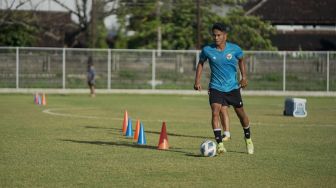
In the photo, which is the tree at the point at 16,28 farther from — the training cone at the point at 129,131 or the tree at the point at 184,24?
the training cone at the point at 129,131

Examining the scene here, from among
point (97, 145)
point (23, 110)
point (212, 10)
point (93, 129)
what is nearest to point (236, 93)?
point (97, 145)

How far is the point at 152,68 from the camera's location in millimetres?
47000

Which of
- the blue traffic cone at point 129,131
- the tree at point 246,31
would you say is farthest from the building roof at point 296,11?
the blue traffic cone at point 129,131

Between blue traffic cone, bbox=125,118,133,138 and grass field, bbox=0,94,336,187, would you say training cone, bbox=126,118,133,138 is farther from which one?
grass field, bbox=0,94,336,187

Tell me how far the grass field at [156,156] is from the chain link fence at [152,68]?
70.6 ft

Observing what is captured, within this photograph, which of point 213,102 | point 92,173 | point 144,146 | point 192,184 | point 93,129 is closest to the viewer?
point 192,184

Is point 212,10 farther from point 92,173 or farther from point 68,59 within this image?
point 92,173

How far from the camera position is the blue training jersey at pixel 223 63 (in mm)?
14586

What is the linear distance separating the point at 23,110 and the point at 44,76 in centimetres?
1704

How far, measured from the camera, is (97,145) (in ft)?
52.2

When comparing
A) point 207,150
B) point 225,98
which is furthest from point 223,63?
point 207,150

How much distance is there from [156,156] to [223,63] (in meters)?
2.05

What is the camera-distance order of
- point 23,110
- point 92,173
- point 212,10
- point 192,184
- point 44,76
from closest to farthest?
1. point 192,184
2. point 92,173
3. point 23,110
4. point 44,76
5. point 212,10

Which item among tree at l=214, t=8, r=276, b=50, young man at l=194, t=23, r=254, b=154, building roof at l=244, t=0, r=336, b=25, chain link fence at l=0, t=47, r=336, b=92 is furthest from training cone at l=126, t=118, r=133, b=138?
building roof at l=244, t=0, r=336, b=25
